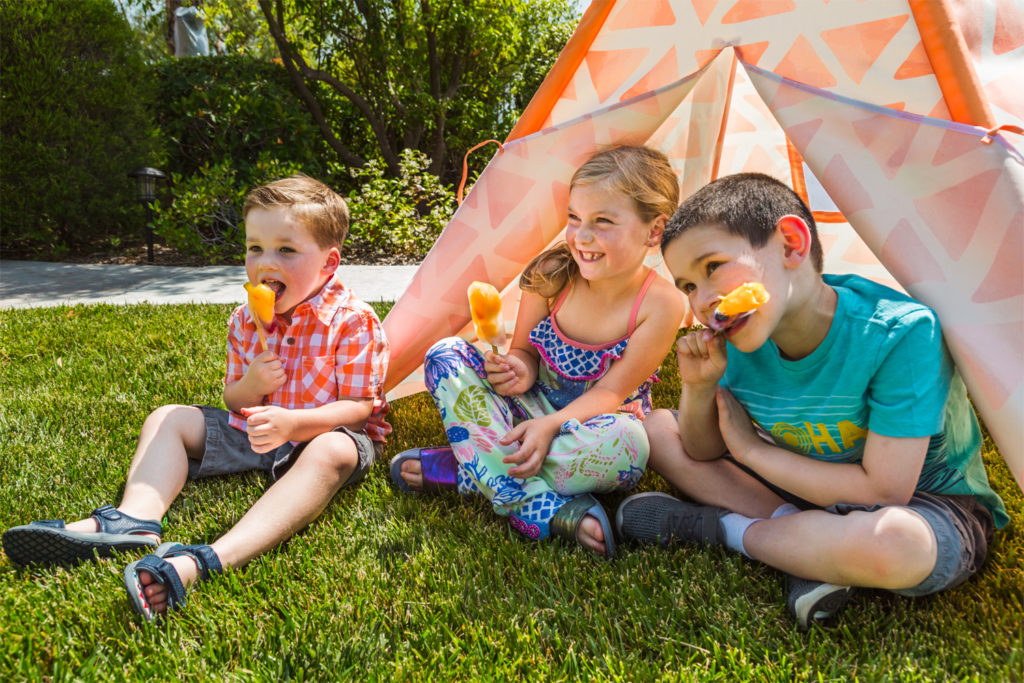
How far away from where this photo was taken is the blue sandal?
1593 millimetres

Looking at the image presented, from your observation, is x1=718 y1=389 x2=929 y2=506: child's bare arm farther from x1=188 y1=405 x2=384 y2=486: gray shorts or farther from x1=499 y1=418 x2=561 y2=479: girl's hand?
x1=188 y1=405 x2=384 y2=486: gray shorts

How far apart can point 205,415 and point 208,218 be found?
459 cm

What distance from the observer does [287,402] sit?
7.50ft

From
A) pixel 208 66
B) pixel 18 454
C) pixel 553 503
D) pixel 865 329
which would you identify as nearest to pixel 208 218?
pixel 208 66

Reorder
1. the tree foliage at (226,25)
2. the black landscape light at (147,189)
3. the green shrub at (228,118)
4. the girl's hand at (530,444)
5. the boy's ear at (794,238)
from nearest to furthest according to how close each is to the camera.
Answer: the boy's ear at (794,238) < the girl's hand at (530,444) < the black landscape light at (147,189) < the green shrub at (228,118) < the tree foliage at (226,25)

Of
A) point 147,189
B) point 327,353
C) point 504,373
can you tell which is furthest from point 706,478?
point 147,189

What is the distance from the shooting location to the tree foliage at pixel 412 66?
7660mm

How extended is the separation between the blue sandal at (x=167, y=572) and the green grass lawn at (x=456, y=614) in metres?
0.04

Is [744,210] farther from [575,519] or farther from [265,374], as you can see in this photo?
[265,374]

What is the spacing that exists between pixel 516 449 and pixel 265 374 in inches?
31.4

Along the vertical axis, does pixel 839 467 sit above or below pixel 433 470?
above

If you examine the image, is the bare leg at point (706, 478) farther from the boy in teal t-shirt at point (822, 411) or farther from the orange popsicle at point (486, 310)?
the orange popsicle at point (486, 310)

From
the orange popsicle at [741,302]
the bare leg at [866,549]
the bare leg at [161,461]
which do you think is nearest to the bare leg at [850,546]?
the bare leg at [866,549]

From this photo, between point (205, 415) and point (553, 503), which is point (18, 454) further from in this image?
point (553, 503)
